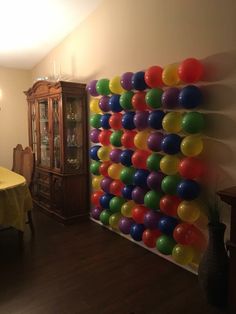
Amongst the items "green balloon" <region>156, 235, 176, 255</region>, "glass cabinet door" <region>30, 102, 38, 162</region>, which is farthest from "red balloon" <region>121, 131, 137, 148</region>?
"glass cabinet door" <region>30, 102, 38, 162</region>

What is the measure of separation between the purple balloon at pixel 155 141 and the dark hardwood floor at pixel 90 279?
1102mm

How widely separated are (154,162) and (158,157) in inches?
2.3

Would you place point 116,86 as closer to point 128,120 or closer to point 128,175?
point 128,120

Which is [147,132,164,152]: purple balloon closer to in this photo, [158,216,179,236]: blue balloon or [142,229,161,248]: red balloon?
[158,216,179,236]: blue balloon

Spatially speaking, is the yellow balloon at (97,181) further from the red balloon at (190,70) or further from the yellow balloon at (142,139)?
the red balloon at (190,70)

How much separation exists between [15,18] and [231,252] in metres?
3.34

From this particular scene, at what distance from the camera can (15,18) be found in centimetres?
315

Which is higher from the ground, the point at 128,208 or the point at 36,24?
the point at 36,24

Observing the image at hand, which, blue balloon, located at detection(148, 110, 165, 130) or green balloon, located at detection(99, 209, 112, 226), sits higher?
blue balloon, located at detection(148, 110, 165, 130)

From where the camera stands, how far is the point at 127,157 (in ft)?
8.80

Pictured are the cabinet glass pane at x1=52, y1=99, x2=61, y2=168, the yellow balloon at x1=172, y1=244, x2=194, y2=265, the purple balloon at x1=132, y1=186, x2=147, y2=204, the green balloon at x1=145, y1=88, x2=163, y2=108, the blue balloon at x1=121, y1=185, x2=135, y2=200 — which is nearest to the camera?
the yellow balloon at x1=172, y1=244, x2=194, y2=265

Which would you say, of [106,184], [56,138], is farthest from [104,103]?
[56,138]

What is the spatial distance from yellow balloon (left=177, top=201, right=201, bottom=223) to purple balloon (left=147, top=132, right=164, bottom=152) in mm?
533

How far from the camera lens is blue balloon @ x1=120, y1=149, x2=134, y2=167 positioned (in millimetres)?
2680
